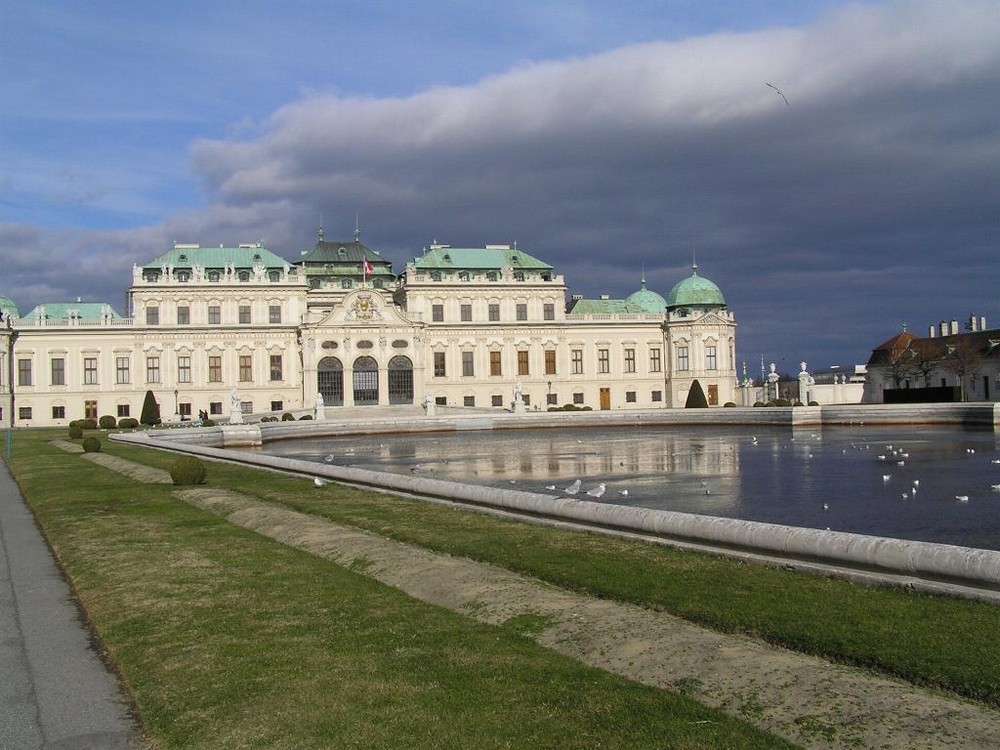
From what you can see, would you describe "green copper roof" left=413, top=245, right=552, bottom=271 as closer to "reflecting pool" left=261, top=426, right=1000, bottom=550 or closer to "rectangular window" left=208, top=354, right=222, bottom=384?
"rectangular window" left=208, top=354, right=222, bottom=384

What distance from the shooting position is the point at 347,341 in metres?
85.5

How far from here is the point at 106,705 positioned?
7992 millimetres

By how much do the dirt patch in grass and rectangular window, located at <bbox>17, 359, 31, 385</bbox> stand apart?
8136cm

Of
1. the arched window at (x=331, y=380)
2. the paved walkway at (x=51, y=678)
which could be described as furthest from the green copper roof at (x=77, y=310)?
the paved walkway at (x=51, y=678)

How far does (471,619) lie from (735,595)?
9.20 ft

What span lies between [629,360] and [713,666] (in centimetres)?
8869

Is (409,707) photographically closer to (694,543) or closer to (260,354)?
(694,543)

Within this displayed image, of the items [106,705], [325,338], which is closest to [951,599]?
[106,705]

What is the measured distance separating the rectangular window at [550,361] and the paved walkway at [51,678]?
80.5 meters

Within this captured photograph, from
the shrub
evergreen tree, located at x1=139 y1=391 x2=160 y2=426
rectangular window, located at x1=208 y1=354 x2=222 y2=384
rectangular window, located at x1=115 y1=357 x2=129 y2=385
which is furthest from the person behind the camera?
rectangular window, located at x1=208 y1=354 x2=222 y2=384

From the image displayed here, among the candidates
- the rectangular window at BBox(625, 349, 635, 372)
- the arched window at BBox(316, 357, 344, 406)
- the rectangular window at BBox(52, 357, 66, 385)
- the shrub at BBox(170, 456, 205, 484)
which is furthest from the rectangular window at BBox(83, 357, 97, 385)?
the shrub at BBox(170, 456, 205, 484)

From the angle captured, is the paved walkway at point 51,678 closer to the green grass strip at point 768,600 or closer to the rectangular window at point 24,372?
the green grass strip at point 768,600

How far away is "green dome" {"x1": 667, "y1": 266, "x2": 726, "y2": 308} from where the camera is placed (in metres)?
96.8

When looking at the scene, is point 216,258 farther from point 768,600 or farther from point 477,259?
point 768,600
